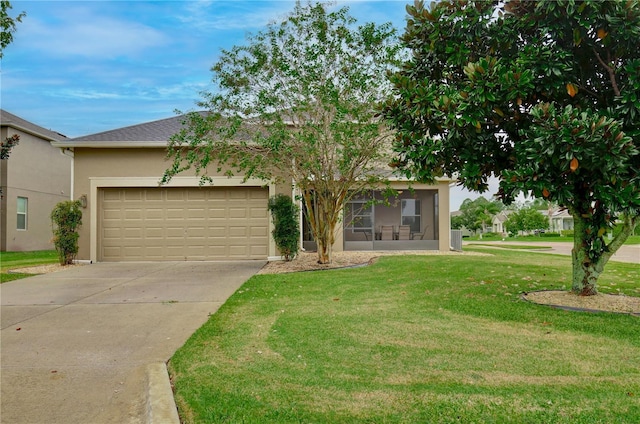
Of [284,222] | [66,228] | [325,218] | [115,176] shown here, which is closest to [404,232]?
[284,222]

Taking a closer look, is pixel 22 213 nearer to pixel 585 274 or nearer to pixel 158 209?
pixel 158 209

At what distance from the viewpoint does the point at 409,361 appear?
14.0ft

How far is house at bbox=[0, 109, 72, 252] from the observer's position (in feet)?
66.7

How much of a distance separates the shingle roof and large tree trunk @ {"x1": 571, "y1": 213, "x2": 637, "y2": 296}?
11097mm

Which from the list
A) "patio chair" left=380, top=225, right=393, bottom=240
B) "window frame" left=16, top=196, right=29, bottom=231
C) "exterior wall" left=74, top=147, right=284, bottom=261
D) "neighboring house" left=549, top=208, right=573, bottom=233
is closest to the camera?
"exterior wall" left=74, top=147, right=284, bottom=261

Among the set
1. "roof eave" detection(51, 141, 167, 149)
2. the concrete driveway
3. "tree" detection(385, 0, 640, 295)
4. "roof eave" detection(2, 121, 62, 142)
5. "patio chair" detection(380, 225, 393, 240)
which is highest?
"roof eave" detection(2, 121, 62, 142)

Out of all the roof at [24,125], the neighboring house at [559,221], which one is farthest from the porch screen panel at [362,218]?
the neighboring house at [559,221]

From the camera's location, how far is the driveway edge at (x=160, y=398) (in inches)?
125

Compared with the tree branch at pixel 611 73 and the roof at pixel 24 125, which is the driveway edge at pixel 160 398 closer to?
the tree branch at pixel 611 73

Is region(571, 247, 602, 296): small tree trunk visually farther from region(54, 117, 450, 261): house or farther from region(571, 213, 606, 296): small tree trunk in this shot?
region(54, 117, 450, 261): house

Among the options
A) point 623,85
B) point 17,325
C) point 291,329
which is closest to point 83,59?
point 17,325

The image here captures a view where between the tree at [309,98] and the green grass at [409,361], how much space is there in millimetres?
4341

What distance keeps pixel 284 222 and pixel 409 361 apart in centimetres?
908

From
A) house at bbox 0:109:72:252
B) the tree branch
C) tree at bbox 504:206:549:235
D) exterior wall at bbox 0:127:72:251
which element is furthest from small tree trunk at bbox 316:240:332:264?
tree at bbox 504:206:549:235
